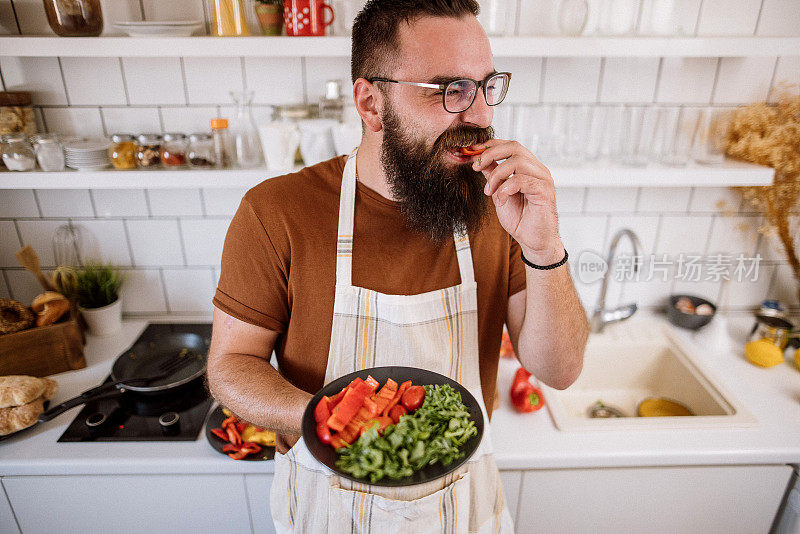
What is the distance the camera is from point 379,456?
30.1 inches

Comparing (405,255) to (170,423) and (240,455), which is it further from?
(170,423)

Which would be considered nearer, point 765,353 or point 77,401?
point 77,401

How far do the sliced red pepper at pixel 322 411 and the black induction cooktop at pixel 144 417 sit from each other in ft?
2.43

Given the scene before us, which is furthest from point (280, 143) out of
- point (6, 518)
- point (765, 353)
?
point (765, 353)

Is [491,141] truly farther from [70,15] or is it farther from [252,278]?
[70,15]

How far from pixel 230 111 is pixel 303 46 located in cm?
44

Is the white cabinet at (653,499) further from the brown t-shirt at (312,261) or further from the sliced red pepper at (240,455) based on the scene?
the sliced red pepper at (240,455)

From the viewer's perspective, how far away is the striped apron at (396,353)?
35.2 inches

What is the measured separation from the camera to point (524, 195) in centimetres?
109

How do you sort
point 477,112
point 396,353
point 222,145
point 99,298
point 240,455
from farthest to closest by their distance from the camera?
point 99,298 → point 222,145 → point 240,455 → point 396,353 → point 477,112

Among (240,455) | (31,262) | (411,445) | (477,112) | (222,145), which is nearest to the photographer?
(411,445)

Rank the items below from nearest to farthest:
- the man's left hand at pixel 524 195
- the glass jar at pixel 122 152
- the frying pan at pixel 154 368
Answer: the man's left hand at pixel 524 195 → the frying pan at pixel 154 368 → the glass jar at pixel 122 152

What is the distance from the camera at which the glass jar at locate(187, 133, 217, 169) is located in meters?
Result: 1.58

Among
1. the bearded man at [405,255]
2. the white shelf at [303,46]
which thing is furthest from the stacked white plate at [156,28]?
the bearded man at [405,255]
